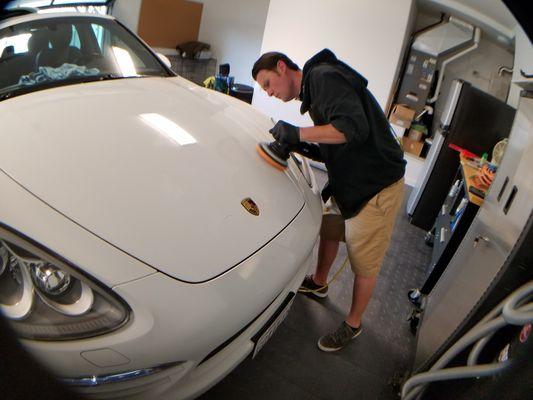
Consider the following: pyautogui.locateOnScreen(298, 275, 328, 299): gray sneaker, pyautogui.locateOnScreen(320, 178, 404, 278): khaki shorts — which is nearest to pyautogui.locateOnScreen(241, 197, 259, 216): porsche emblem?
pyautogui.locateOnScreen(320, 178, 404, 278): khaki shorts

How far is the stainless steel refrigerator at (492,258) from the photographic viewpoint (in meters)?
0.93

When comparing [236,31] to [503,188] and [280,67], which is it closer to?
[280,67]

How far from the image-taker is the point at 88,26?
2047 millimetres

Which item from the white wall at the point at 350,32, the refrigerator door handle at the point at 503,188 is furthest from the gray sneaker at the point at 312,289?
the white wall at the point at 350,32

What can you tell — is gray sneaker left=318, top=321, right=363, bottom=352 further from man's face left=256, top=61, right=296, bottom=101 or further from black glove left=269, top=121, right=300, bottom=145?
man's face left=256, top=61, right=296, bottom=101

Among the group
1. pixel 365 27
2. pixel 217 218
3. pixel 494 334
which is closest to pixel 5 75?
pixel 217 218

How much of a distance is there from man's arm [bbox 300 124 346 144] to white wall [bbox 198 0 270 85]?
17.8ft

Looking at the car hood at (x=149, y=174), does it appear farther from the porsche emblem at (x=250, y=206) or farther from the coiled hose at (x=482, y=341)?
the coiled hose at (x=482, y=341)

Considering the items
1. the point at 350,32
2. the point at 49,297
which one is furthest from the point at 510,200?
the point at 350,32

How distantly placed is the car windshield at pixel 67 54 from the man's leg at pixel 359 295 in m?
1.56

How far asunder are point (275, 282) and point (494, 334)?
0.59 meters

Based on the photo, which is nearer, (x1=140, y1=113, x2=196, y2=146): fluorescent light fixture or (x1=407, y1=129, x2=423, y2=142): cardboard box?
(x1=140, y1=113, x2=196, y2=146): fluorescent light fixture

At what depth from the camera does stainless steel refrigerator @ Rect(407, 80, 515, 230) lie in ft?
9.57

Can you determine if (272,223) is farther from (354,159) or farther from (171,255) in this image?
(354,159)
